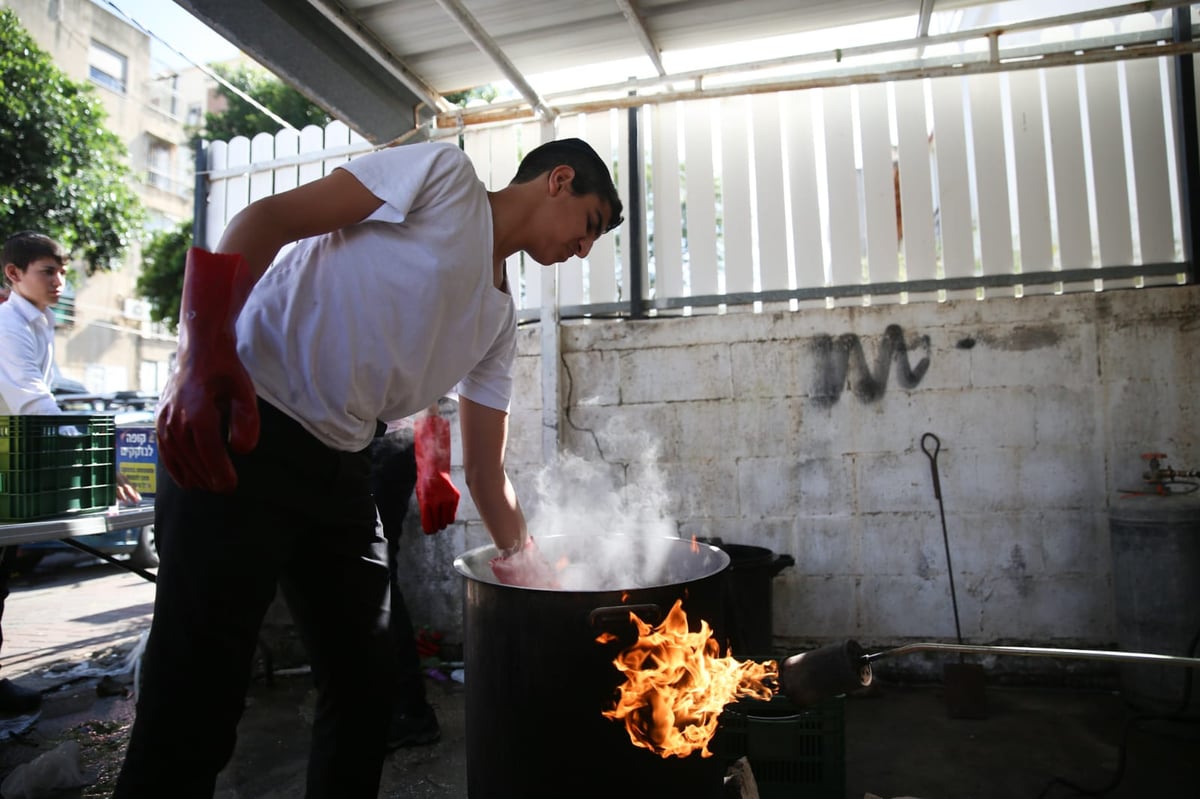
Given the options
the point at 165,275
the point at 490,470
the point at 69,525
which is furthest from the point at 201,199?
the point at 165,275

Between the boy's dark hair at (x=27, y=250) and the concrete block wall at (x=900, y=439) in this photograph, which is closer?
the boy's dark hair at (x=27, y=250)

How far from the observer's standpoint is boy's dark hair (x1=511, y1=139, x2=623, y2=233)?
1.86 m

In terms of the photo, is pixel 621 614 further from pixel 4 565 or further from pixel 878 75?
pixel 878 75

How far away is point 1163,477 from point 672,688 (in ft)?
10.3

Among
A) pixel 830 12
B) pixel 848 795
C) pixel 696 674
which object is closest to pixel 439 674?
pixel 848 795

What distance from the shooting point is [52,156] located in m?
11.8

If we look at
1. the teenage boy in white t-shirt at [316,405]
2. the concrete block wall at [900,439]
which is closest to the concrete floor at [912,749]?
the concrete block wall at [900,439]

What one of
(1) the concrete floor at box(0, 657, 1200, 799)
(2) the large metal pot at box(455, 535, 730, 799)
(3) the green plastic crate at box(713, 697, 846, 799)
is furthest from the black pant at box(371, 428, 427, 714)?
(3) the green plastic crate at box(713, 697, 846, 799)

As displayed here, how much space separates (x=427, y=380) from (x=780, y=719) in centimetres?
190

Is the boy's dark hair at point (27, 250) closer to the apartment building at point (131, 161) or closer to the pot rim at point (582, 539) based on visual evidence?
the pot rim at point (582, 539)

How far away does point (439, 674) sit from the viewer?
13.3 feet

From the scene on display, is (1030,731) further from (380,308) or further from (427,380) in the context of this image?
(380,308)

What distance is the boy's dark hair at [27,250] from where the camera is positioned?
337 cm

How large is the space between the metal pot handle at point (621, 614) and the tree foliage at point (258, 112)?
15.9m
